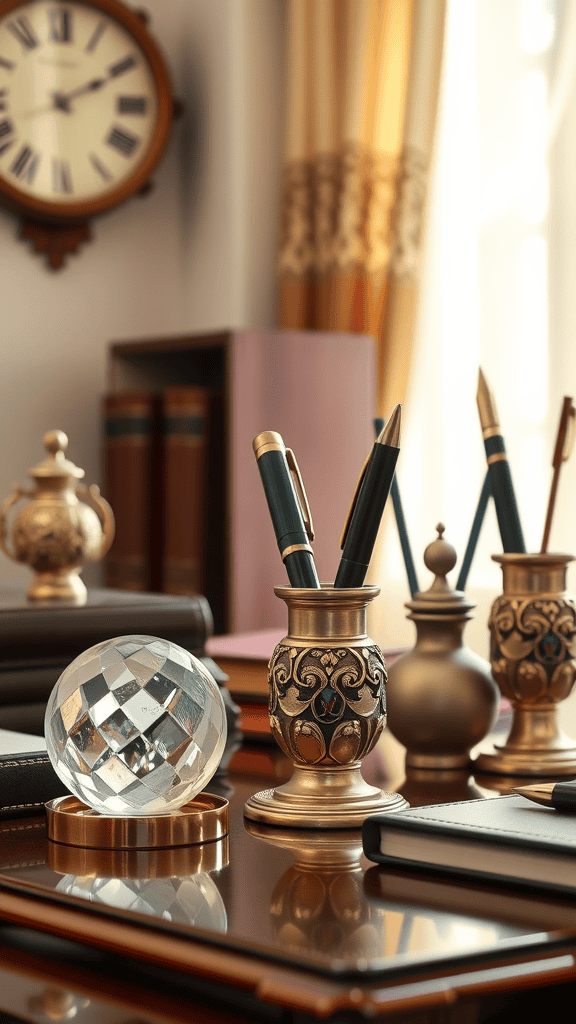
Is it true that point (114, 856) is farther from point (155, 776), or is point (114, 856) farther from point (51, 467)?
point (51, 467)

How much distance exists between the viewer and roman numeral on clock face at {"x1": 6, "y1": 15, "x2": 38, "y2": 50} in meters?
3.06

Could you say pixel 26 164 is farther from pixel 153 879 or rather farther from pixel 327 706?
pixel 153 879

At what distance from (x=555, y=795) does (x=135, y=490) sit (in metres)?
2.30

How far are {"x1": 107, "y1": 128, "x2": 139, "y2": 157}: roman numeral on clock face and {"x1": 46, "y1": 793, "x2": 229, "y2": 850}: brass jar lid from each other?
2.72 metres

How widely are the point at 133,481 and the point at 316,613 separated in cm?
221

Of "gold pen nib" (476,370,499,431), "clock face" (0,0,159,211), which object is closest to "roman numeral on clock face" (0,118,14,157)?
"clock face" (0,0,159,211)

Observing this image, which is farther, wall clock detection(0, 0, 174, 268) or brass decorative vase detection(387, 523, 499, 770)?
wall clock detection(0, 0, 174, 268)

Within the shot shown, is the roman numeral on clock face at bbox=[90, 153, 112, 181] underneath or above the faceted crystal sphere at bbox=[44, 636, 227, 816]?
above

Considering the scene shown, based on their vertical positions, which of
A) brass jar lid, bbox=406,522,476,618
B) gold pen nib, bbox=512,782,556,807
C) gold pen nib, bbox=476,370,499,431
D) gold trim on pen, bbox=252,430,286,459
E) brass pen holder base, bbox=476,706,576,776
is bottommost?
brass pen holder base, bbox=476,706,576,776

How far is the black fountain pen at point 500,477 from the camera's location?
0.98 m

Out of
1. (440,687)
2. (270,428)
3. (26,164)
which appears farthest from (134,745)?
(26,164)

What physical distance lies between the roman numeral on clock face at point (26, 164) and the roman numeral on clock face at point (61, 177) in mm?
46

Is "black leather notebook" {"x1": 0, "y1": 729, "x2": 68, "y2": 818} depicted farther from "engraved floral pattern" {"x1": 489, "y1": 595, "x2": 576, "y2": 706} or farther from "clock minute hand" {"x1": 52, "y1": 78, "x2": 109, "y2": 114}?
"clock minute hand" {"x1": 52, "y1": 78, "x2": 109, "y2": 114}

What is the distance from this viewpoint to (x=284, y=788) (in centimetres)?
76
